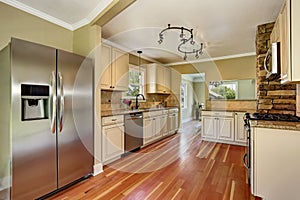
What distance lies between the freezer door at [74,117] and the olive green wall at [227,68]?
4.03m

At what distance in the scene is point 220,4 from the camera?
7.83ft

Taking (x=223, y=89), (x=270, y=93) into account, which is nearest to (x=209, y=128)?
(x=223, y=89)

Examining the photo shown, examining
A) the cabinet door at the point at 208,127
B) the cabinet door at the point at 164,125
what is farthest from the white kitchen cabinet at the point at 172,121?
the cabinet door at the point at 208,127

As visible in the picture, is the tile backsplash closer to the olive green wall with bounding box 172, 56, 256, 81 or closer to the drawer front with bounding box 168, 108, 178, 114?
the drawer front with bounding box 168, 108, 178, 114

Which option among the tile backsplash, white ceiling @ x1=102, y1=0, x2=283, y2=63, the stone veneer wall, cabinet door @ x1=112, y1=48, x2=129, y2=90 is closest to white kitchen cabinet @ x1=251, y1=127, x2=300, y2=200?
the stone veneer wall

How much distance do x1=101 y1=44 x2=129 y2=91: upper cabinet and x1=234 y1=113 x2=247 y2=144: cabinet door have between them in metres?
2.98

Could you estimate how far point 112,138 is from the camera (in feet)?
10.2

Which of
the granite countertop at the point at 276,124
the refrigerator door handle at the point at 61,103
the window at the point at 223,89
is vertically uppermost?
the window at the point at 223,89

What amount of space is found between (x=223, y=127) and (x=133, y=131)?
251 centimetres

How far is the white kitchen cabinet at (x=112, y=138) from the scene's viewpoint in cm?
291

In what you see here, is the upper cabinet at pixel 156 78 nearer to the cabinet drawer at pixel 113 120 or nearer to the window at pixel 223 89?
the window at pixel 223 89

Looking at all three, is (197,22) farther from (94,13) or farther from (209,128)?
(209,128)

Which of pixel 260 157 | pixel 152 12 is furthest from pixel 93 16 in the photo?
pixel 260 157

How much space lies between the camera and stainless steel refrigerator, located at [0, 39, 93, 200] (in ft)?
5.74
